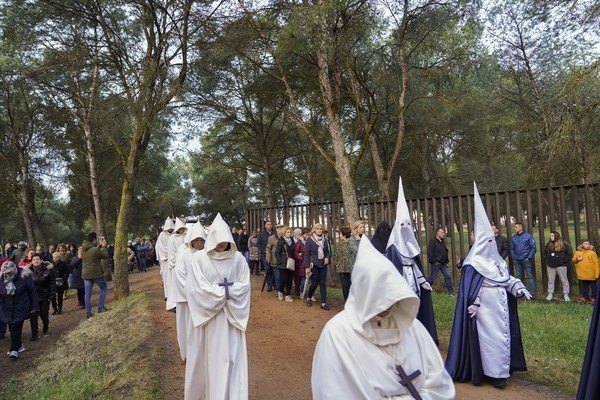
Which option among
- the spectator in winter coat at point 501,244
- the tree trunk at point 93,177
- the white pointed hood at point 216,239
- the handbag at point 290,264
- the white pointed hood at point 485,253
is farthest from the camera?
the tree trunk at point 93,177

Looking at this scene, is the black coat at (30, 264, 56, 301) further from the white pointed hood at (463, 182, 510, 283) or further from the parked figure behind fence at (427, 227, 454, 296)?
the parked figure behind fence at (427, 227, 454, 296)

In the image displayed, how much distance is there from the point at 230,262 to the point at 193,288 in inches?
Answer: 21.1

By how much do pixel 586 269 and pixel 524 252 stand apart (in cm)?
138

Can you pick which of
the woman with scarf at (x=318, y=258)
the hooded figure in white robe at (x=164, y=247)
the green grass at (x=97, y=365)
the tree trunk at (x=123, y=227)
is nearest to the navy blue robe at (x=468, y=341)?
the green grass at (x=97, y=365)

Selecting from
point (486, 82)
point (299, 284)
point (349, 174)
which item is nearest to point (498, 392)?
point (299, 284)

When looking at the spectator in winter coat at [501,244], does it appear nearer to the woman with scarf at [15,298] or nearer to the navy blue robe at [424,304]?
the navy blue robe at [424,304]

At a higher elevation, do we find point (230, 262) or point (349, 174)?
point (349, 174)

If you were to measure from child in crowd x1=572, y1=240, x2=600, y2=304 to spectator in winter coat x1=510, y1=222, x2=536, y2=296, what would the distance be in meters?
0.99

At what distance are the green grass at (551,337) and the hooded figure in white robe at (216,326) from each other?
406 cm

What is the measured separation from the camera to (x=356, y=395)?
2.51 metres

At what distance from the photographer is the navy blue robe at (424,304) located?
6891 mm

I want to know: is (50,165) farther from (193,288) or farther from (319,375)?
(319,375)

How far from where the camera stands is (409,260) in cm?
712

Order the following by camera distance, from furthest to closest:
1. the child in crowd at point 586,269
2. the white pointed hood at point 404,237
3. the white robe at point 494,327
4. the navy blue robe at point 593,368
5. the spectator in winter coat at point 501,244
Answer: the spectator in winter coat at point 501,244 < the child in crowd at point 586,269 < the white pointed hood at point 404,237 < the white robe at point 494,327 < the navy blue robe at point 593,368
